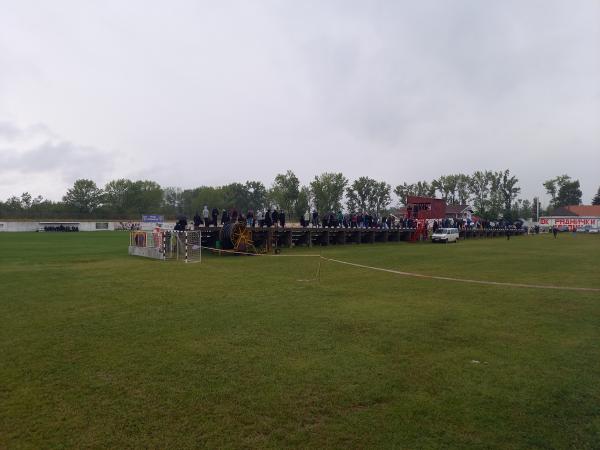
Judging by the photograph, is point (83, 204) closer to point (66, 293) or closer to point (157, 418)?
point (66, 293)

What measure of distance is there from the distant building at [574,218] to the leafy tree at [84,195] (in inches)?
4480

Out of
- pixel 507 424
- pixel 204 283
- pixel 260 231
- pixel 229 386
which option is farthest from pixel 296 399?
pixel 260 231

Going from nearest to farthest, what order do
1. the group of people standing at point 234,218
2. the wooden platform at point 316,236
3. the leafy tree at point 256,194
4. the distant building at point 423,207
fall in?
the group of people standing at point 234,218 → the wooden platform at point 316,236 → the distant building at point 423,207 → the leafy tree at point 256,194

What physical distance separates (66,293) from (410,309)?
29.3 ft

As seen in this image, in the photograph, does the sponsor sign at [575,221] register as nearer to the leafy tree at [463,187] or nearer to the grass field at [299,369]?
the leafy tree at [463,187]

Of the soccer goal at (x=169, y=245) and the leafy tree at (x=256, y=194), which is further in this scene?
the leafy tree at (x=256, y=194)

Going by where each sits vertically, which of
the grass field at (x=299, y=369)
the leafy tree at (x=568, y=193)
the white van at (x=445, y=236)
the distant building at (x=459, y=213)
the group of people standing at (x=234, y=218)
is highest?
the leafy tree at (x=568, y=193)

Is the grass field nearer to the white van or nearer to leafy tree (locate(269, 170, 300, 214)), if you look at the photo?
the white van

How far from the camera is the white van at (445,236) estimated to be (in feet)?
132

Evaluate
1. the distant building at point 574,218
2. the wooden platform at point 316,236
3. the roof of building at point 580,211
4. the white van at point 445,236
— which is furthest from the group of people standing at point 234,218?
the roof of building at point 580,211

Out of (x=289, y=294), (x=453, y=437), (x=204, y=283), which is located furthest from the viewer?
(x=204, y=283)

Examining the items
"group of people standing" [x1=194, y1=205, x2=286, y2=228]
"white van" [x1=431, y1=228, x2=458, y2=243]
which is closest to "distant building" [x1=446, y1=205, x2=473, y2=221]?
"white van" [x1=431, y1=228, x2=458, y2=243]

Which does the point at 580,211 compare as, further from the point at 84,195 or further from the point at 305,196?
the point at 84,195

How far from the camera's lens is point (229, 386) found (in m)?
4.93
